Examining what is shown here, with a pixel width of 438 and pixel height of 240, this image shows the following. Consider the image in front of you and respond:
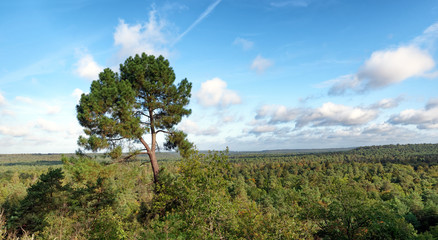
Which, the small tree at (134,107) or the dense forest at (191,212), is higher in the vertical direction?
the small tree at (134,107)

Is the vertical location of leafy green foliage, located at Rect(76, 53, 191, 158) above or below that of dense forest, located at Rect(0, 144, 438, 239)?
above

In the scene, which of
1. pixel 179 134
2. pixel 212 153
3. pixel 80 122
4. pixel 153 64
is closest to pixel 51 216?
pixel 80 122

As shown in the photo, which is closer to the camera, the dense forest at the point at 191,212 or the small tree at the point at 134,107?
the dense forest at the point at 191,212

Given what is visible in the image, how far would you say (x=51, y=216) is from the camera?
18.4m

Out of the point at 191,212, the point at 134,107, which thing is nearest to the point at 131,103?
the point at 134,107

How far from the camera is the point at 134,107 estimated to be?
13656 mm

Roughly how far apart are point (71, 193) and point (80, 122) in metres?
15.5

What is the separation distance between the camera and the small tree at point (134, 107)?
1235 centimetres

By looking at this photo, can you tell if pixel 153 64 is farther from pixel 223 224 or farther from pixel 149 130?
pixel 223 224

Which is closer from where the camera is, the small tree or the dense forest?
the dense forest

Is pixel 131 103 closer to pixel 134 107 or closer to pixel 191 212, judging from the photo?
pixel 134 107

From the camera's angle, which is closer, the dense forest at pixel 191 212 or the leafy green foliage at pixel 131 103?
the dense forest at pixel 191 212

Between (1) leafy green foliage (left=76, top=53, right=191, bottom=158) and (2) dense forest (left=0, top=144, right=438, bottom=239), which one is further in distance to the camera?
(1) leafy green foliage (left=76, top=53, right=191, bottom=158)

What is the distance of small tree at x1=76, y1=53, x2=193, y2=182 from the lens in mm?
12352
